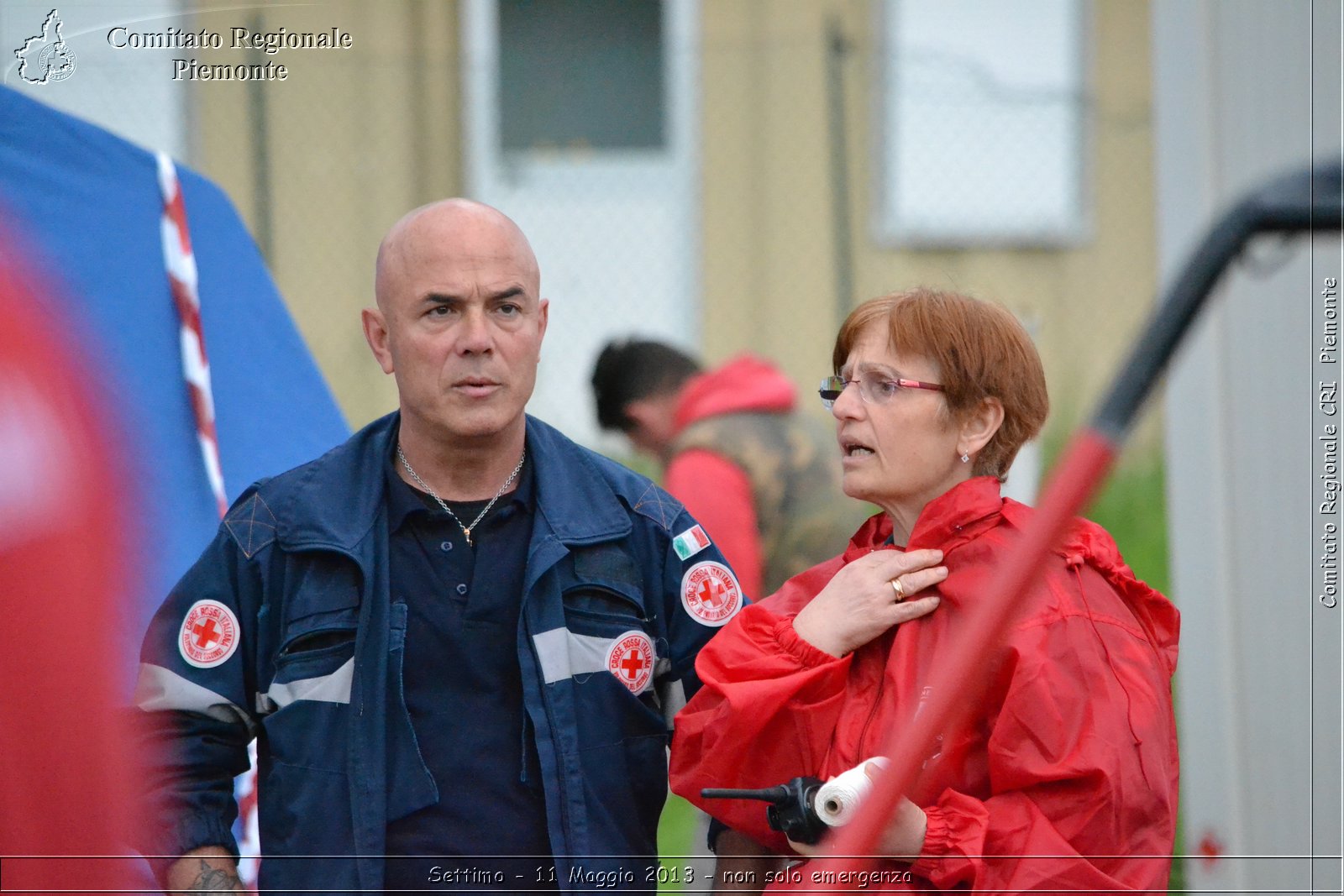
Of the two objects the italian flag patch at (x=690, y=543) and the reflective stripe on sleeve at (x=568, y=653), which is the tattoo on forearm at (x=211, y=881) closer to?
the reflective stripe on sleeve at (x=568, y=653)

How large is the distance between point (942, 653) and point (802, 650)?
0.21 meters

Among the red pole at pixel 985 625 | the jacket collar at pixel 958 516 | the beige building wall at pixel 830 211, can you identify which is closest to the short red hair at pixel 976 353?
the jacket collar at pixel 958 516

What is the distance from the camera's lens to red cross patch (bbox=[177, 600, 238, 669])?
93.5 inches

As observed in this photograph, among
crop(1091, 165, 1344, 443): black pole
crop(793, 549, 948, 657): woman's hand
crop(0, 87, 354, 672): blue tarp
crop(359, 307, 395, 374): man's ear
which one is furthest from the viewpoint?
crop(0, 87, 354, 672): blue tarp

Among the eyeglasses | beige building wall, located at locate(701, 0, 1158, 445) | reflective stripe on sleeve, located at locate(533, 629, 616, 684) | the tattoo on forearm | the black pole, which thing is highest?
beige building wall, located at locate(701, 0, 1158, 445)

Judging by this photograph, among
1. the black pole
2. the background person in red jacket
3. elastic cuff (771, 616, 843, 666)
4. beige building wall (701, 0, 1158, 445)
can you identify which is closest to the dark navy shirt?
elastic cuff (771, 616, 843, 666)

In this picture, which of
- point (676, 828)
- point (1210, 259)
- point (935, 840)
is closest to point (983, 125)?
point (676, 828)

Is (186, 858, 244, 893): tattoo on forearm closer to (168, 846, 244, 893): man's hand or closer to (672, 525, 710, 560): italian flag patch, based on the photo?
(168, 846, 244, 893): man's hand

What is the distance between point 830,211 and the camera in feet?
20.8

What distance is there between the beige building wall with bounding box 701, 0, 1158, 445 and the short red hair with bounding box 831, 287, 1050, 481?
3.96m

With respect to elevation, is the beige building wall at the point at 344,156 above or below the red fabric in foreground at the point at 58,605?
above

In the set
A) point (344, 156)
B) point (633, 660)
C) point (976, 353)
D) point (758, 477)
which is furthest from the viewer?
point (344, 156)

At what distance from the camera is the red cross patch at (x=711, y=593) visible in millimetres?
2494

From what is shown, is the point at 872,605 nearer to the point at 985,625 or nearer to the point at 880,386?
the point at 880,386
